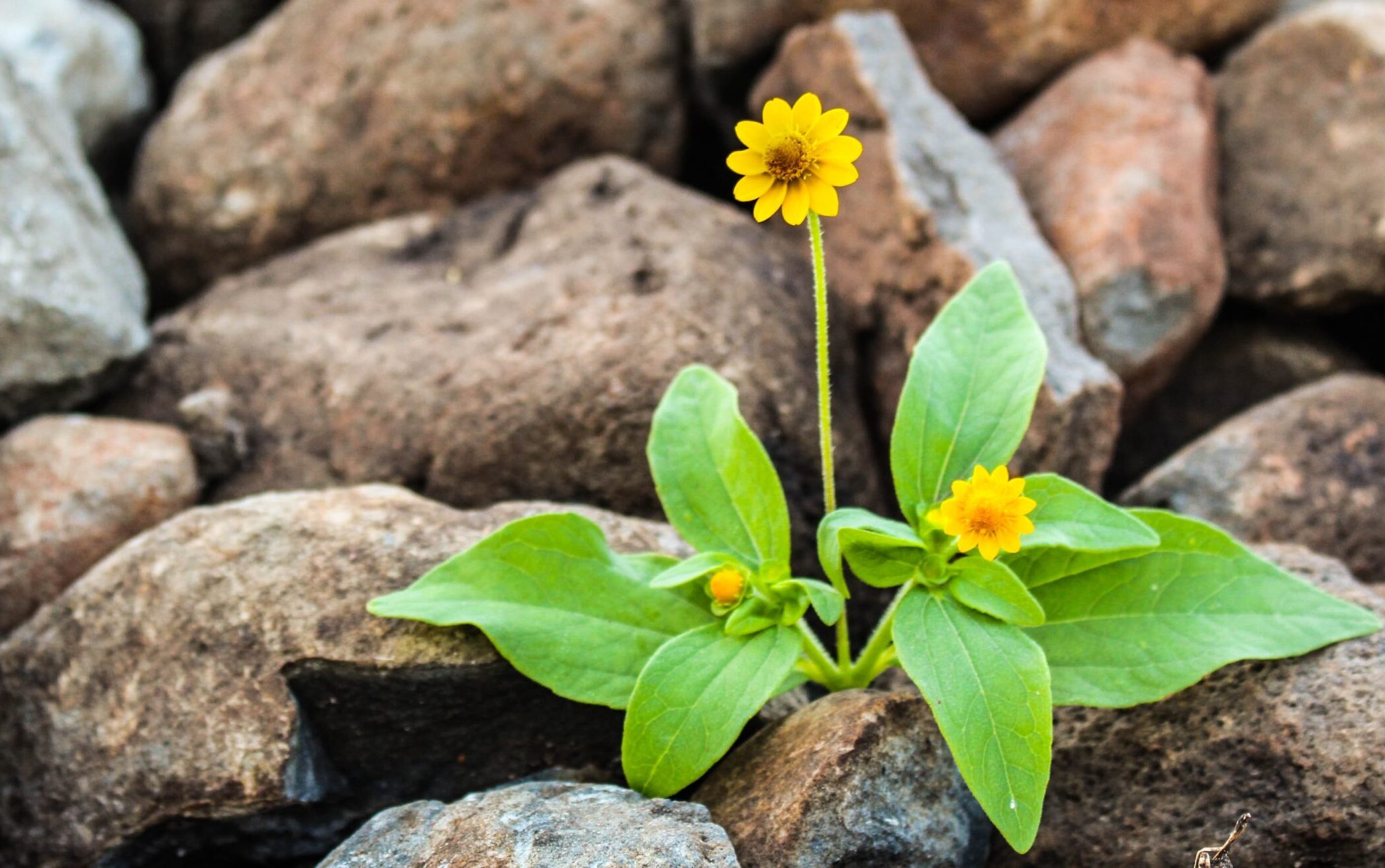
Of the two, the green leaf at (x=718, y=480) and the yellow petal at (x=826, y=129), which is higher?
the yellow petal at (x=826, y=129)

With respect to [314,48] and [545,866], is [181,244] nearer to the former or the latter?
[314,48]

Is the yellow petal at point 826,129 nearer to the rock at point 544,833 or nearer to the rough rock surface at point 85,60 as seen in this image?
the rock at point 544,833

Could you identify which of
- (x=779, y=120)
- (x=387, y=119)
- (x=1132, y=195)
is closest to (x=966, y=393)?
(x=779, y=120)

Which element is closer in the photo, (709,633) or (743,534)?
(709,633)

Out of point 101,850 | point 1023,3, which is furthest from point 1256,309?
point 101,850

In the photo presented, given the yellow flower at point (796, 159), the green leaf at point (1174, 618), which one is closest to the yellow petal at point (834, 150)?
the yellow flower at point (796, 159)

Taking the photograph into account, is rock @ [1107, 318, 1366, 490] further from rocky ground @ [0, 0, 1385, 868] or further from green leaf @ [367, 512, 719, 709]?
green leaf @ [367, 512, 719, 709]
